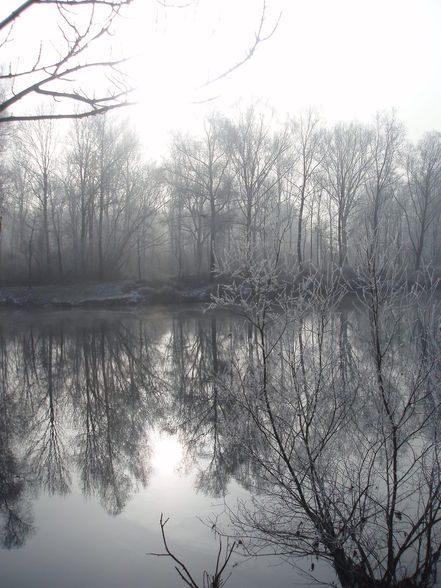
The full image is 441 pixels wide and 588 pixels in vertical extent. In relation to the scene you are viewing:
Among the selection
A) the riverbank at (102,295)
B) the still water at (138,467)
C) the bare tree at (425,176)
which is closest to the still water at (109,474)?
the still water at (138,467)

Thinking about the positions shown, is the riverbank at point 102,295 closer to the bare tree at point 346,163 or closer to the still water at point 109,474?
the bare tree at point 346,163

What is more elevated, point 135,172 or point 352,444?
point 135,172

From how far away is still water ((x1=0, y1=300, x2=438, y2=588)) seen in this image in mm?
4531

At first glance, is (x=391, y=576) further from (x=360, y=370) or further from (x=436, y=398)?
(x=360, y=370)

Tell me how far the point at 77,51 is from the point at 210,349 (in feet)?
41.9

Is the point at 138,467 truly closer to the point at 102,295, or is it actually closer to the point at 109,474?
the point at 109,474

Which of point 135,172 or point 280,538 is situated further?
point 135,172

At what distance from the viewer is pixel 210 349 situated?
1512 cm

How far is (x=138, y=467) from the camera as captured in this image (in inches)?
266

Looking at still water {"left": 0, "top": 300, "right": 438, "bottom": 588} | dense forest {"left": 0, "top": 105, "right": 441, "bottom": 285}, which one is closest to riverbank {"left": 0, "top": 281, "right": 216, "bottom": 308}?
dense forest {"left": 0, "top": 105, "right": 441, "bottom": 285}

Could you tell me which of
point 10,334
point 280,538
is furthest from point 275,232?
point 10,334

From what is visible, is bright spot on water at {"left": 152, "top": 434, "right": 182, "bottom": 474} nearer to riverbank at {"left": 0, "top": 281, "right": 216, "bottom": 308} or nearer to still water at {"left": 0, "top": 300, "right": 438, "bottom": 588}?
still water at {"left": 0, "top": 300, "right": 438, "bottom": 588}

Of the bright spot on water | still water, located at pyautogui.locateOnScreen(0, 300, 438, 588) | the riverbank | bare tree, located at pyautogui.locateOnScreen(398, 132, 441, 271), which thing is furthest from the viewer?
bare tree, located at pyautogui.locateOnScreen(398, 132, 441, 271)

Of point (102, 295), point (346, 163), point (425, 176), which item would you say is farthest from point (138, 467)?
point (425, 176)
